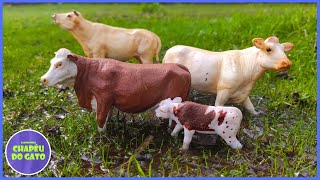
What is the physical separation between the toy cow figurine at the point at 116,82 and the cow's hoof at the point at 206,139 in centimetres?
24

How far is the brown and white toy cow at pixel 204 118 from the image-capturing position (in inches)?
98.6

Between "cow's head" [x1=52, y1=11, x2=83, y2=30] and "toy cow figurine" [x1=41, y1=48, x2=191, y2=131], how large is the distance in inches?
30.9

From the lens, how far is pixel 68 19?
3396mm

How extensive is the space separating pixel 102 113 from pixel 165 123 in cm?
44

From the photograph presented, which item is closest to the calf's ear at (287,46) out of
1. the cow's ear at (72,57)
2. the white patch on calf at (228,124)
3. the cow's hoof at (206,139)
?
the white patch on calf at (228,124)

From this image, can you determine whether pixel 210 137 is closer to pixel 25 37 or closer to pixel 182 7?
A: pixel 25 37

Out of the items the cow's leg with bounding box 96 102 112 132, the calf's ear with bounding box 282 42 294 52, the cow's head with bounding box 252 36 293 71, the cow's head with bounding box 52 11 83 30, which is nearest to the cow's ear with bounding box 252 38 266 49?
the cow's head with bounding box 252 36 293 71

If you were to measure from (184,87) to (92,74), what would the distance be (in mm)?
509

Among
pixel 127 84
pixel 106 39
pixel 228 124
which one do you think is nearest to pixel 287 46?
pixel 228 124

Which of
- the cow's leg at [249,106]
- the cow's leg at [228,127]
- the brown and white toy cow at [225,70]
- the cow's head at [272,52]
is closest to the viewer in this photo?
the cow's leg at [228,127]

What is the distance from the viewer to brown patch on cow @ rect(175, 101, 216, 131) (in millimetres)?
2510

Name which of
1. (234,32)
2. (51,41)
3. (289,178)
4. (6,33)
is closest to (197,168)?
(289,178)

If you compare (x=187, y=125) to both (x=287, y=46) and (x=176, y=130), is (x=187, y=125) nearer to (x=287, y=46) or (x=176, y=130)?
(x=176, y=130)

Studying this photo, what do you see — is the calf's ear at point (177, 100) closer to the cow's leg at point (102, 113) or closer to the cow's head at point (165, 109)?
the cow's head at point (165, 109)
